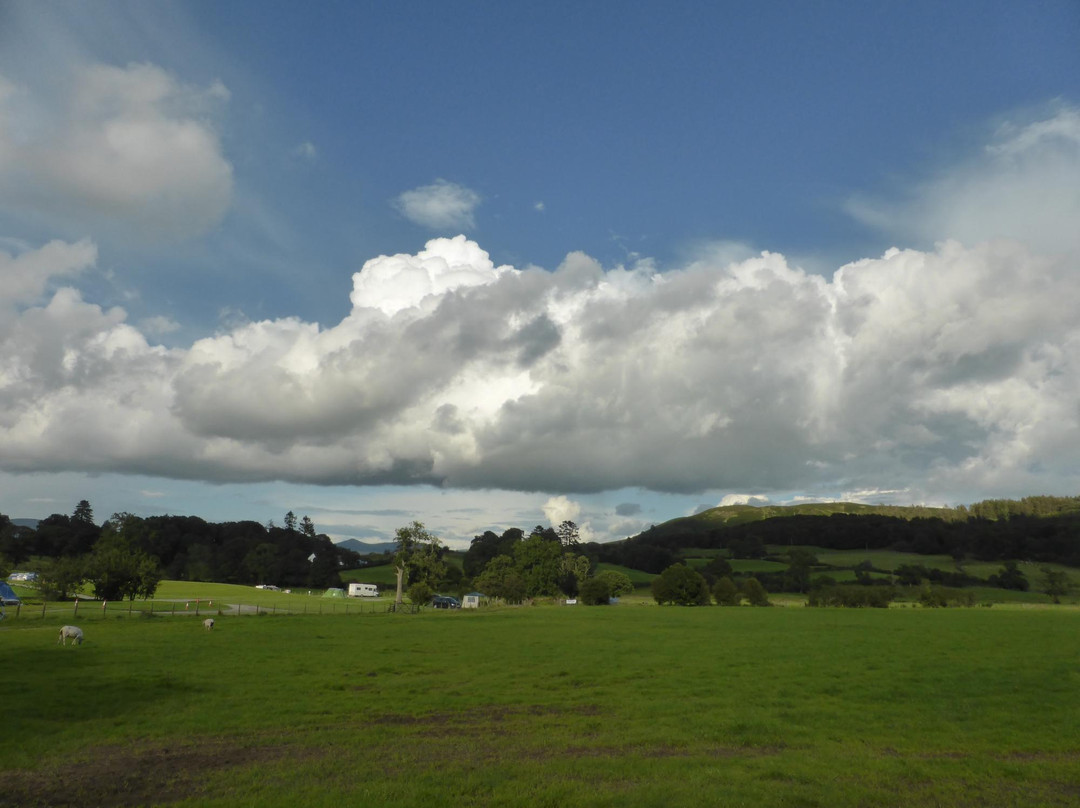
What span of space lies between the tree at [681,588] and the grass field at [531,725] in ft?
215

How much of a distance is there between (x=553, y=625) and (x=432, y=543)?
31309 millimetres

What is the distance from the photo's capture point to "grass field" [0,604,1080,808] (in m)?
13.2

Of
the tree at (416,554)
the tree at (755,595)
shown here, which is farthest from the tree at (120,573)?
the tree at (755,595)

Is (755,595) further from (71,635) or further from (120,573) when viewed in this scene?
(71,635)

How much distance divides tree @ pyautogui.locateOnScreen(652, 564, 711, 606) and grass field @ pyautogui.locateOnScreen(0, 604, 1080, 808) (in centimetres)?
6559

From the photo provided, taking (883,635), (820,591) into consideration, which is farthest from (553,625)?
(820,591)

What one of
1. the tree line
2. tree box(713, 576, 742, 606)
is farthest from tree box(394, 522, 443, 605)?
the tree line

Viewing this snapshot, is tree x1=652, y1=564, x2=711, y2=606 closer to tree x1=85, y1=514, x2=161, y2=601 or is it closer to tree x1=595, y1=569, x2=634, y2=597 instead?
tree x1=595, y1=569, x2=634, y2=597

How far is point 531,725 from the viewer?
62.5ft

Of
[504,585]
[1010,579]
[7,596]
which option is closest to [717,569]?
[1010,579]

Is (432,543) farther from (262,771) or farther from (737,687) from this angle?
(262,771)

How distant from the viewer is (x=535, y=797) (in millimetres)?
12539

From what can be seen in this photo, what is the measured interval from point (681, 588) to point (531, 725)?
288 feet

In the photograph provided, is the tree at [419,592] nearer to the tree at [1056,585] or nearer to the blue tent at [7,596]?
the blue tent at [7,596]
